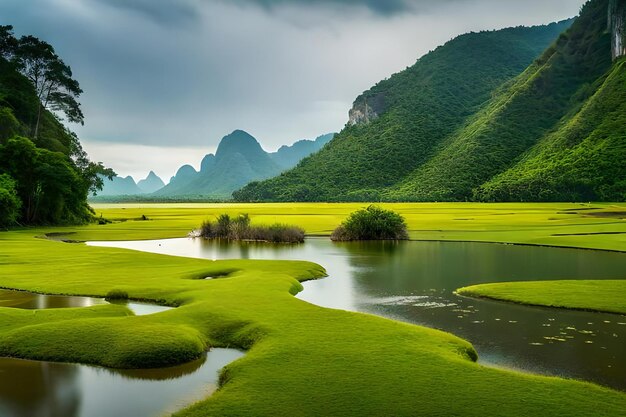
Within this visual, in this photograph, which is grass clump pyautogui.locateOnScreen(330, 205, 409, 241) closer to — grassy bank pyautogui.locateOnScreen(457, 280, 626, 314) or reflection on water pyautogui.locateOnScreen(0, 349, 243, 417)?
grassy bank pyautogui.locateOnScreen(457, 280, 626, 314)

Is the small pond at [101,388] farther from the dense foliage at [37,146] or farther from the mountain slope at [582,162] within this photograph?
the mountain slope at [582,162]

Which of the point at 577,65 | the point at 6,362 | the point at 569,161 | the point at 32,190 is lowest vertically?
the point at 6,362

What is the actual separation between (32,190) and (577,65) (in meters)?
199

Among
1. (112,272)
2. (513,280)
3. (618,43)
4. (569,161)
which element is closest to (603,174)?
(569,161)

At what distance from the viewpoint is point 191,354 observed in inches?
521

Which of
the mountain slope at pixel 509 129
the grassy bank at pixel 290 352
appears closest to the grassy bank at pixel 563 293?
the grassy bank at pixel 290 352

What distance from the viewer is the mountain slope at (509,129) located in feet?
523

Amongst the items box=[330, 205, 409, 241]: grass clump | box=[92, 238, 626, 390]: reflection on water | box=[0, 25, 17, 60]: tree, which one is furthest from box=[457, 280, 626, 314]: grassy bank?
box=[0, 25, 17, 60]: tree

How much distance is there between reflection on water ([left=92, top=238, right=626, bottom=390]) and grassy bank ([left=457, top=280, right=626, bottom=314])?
0.80 meters

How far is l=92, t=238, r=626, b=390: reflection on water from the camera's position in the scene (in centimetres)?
1347

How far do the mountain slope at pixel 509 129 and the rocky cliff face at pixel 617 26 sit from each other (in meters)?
6.40

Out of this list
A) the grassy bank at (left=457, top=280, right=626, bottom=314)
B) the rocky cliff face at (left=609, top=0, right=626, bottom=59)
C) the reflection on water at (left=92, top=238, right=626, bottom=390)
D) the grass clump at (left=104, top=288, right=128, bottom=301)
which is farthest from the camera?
the rocky cliff face at (left=609, top=0, right=626, bottom=59)

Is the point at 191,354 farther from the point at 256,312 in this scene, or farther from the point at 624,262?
the point at 624,262

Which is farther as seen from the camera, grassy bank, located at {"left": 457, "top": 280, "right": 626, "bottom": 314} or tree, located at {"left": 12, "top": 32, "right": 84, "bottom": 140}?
tree, located at {"left": 12, "top": 32, "right": 84, "bottom": 140}
